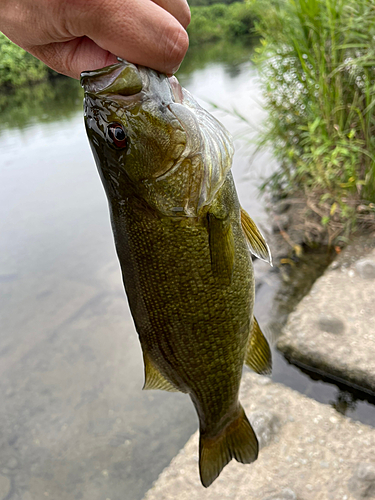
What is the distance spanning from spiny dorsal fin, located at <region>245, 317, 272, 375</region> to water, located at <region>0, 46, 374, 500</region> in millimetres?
1514

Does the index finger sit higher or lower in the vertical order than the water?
higher

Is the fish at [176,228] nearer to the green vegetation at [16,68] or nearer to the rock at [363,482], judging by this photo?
the rock at [363,482]

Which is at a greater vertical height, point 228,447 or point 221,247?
point 221,247

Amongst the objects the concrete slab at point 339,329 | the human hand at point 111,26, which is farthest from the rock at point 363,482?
the human hand at point 111,26

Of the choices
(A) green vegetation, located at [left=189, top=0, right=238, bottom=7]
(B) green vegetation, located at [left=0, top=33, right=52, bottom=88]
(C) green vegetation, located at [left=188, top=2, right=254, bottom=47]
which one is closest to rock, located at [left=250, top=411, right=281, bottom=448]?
(B) green vegetation, located at [left=0, top=33, right=52, bottom=88]

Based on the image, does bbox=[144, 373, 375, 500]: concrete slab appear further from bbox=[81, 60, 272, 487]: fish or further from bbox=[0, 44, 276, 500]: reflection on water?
bbox=[81, 60, 272, 487]: fish

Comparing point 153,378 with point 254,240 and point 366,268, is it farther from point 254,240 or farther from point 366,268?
point 366,268

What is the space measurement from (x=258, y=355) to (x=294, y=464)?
3.37ft

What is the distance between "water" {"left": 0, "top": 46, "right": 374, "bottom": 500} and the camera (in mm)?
3123

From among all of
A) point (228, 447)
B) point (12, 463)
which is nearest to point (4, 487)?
point (12, 463)

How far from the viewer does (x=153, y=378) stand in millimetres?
1631

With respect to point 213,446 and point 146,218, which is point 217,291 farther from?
point 213,446

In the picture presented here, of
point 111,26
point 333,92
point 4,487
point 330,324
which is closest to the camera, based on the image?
point 111,26

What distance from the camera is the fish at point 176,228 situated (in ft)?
4.21
